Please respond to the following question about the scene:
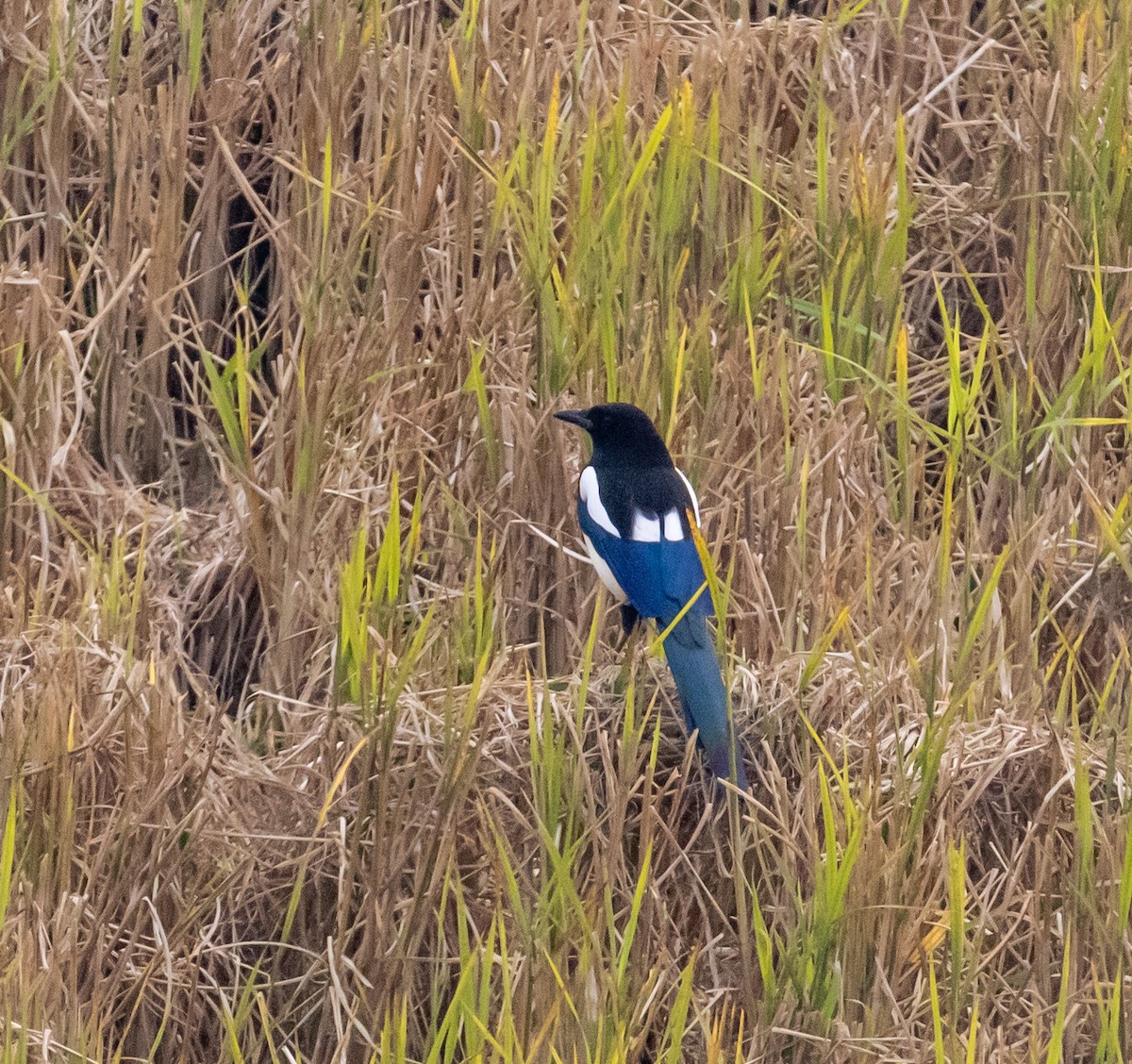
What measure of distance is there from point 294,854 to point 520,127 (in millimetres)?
1649

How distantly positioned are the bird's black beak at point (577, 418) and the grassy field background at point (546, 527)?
63mm

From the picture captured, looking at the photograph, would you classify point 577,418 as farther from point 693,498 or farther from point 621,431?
point 693,498

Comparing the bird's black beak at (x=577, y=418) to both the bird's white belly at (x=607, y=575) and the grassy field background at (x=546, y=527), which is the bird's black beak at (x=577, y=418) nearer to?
the grassy field background at (x=546, y=527)

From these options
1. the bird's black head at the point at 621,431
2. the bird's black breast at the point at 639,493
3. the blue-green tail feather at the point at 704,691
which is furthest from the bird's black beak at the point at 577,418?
the blue-green tail feather at the point at 704,691

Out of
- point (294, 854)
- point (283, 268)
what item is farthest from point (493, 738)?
point (283, 268)

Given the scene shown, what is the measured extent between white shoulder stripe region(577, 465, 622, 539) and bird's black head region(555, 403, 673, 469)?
0.04 meters

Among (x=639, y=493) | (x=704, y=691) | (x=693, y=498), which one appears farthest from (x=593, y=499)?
(x=704, y=691)

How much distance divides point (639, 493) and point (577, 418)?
0.64ft

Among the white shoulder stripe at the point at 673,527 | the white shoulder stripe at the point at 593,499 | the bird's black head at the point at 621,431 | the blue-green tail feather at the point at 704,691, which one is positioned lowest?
the blue-green tail feather at the point at 704,691

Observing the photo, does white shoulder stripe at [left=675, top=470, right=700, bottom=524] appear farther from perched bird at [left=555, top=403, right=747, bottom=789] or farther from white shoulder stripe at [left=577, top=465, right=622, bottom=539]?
white shoulder stripe at [left=577, top=465, right=622, bottom=539]

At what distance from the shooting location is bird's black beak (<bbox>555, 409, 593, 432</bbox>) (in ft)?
10.4

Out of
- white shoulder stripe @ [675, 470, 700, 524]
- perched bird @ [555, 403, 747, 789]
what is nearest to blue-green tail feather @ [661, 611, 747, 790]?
perched bird @ [555, 403, 747, 789]

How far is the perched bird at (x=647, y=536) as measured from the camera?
108 inches

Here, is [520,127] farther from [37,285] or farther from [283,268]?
[37,285]
